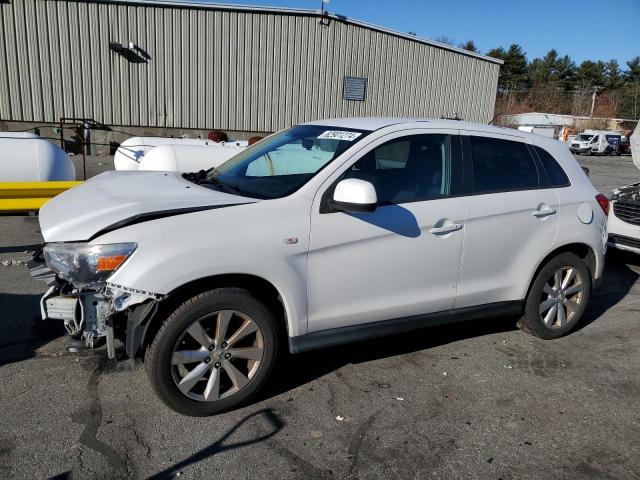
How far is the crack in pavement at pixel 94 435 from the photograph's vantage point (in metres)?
2.80

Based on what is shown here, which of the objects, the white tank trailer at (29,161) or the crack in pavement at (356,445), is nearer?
the crack in pavement at (356,445)

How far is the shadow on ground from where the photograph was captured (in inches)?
150

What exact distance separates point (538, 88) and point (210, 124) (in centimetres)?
7646

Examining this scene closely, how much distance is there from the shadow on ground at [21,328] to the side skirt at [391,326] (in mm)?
1763

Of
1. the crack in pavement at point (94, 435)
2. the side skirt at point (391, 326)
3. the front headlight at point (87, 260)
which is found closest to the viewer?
the crack in pavement at point (94, 435)

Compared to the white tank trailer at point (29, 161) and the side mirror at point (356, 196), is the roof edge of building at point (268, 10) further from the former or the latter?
the side mirror at point (356, 196)

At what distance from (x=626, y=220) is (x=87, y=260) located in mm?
6881

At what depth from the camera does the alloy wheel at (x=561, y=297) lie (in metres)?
4.62

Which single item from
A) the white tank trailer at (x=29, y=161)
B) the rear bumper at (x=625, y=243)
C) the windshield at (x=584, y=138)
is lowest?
the rear bumper at (x=625, y=243)

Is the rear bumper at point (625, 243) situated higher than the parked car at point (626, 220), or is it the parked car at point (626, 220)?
the parked car at point (626, 220)

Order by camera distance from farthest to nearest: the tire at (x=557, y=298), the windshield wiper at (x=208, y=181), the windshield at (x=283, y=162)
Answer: the tire at (x=557, y=298), the windshield wiper at (x=208, y=181), the windshield at (x=283, y=162)

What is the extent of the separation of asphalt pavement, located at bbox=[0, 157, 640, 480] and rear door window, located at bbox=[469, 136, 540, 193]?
53.3 inches

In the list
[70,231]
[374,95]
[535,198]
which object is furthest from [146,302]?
[374,95]

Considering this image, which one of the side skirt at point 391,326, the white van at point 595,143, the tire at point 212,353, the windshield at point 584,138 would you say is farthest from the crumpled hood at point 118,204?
the windshield at point 584,138
